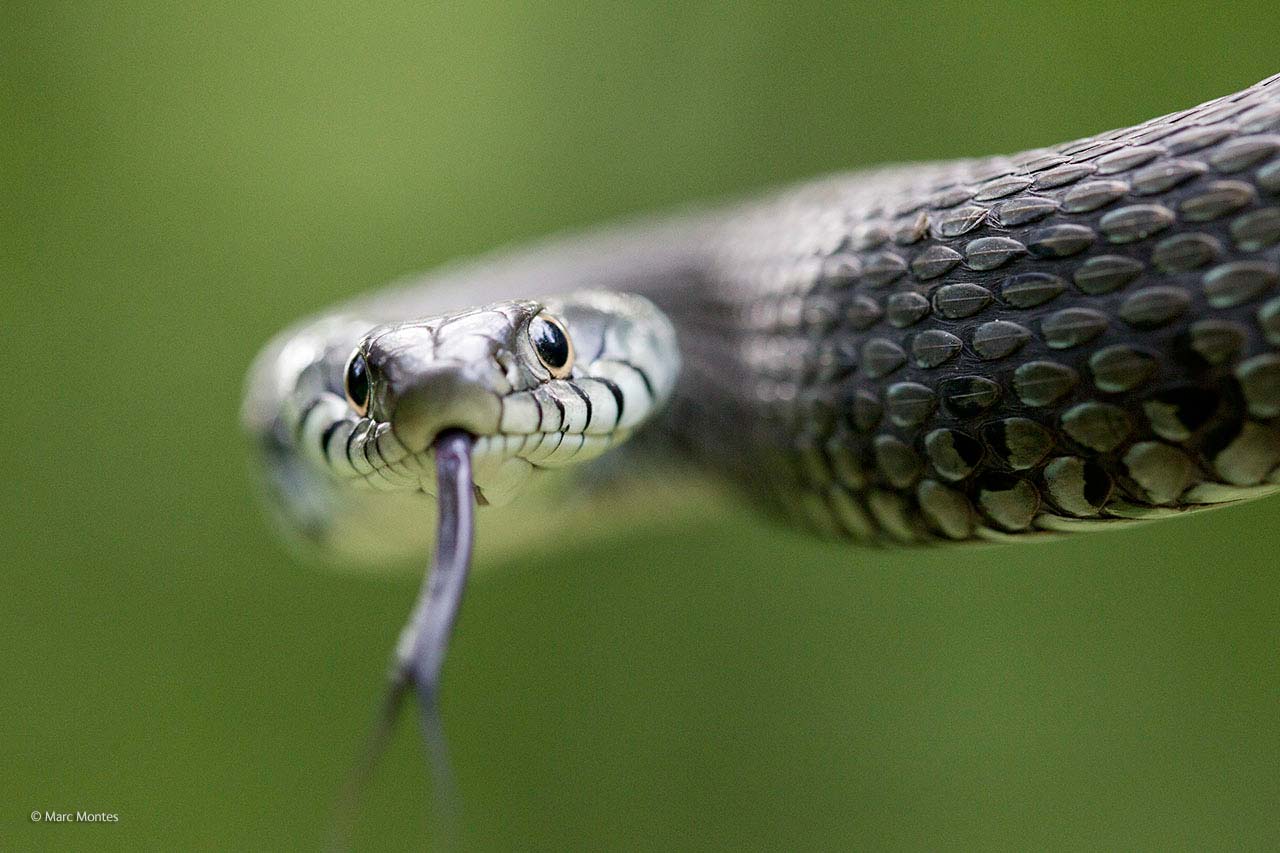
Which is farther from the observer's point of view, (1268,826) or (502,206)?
(502,206)

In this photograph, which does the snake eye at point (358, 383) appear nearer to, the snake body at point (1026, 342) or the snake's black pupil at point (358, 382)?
the snake's black pupil at point (358, 382)

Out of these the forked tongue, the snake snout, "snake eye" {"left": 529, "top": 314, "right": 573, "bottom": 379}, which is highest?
"snake eye" {"left": 529, "top": 314, "right": 573, "bottom": 379}

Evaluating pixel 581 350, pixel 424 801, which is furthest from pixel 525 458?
pixel 424 801

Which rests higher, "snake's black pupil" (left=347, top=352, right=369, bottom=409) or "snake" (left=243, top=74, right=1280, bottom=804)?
"snake's black pupil" (left=347, top=352, right=369, bottom=409)

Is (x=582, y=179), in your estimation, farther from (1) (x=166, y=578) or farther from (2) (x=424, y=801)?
(2) (x=424, y=801)

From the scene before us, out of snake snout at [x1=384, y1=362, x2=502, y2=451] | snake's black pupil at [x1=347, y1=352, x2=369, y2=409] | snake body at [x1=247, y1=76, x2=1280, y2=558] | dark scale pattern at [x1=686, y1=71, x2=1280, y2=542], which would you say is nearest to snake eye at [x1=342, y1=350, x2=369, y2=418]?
snake's black pupil at [x1=347, y1=352, x2=369, y2=409]

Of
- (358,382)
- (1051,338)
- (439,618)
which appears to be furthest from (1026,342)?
(358,382)

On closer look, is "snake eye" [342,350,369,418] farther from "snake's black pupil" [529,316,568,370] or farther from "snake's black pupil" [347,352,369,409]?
"snake's black pupil" [529,316,568,370]

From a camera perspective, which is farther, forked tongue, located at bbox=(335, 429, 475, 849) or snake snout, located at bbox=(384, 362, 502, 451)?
snake snout, located at bbox=(384, 362, 502, 451)
